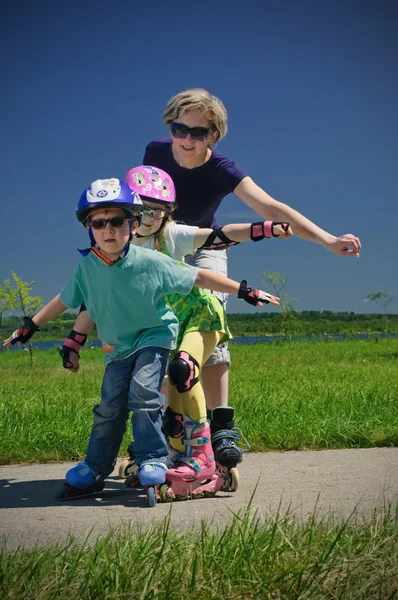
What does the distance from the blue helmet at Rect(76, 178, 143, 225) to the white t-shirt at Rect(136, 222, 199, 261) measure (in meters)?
0.27

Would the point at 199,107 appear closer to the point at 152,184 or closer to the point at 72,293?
the point at 152,184

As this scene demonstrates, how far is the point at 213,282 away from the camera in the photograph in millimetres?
3748

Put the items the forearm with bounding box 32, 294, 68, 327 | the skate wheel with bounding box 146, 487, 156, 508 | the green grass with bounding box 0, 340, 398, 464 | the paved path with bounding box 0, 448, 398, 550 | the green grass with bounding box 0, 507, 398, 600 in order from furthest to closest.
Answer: the green grass with bounding box 0, 340, 398, 464 < the forearm with bounding box 32, 294, 68, 327 < the skate wheel with bounding box 146, 487, 156, 508 < the paved path with bounding box 0, 448, 398, 550 < the green grass with bounding box 0, 507, 398, 600

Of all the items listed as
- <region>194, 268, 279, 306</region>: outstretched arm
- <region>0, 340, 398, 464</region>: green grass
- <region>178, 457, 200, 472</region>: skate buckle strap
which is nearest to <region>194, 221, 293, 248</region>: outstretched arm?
<region>194, 268, 279, 306</region>: outstretched arm

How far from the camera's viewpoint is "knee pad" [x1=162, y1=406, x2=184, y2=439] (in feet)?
12.6

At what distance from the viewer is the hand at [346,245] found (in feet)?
13.1

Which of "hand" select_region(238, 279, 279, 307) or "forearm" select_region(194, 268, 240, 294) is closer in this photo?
"hand" select_region(238, 279, 279, 307)

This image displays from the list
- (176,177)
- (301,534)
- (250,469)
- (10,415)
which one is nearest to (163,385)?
(250,469)

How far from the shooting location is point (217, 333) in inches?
156

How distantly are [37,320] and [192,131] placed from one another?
Answer: 1313mm

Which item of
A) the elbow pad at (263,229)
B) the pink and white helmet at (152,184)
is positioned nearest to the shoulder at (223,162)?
the pink and white helmet at (152,184)

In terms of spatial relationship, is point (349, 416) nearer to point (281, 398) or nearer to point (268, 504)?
point (281, 398)

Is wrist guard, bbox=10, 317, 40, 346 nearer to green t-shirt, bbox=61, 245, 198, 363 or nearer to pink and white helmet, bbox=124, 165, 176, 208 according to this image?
green t-shirt, bbox=61, 245, 198, 363

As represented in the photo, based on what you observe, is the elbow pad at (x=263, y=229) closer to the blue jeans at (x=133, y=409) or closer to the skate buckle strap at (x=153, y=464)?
the blue jeans at (x=133, y=409)
